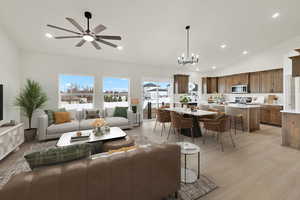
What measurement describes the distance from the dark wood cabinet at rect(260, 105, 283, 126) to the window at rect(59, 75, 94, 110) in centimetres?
721

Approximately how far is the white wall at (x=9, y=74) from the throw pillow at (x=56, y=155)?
3.48 metres

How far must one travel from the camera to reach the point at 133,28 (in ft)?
12.5

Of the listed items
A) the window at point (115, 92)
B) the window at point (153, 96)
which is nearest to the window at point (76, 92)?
the window at point (115, 92)

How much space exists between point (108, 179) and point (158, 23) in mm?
3743

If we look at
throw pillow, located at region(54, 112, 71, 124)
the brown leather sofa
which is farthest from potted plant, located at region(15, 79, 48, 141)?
the brown leather sofa

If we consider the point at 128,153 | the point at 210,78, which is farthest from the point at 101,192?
the point at 210,78

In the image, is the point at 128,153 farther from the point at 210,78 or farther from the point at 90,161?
the point at 210,78

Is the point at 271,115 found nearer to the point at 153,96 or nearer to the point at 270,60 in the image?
the point at 270,60

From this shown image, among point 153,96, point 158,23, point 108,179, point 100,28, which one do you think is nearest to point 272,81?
point 153,96

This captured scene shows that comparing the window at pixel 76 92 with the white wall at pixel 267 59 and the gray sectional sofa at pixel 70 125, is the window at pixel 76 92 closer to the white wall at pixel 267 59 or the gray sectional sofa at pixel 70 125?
the gray sectional sofa at pixel 70 125

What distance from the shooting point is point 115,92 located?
6059 mm

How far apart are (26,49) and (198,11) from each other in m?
5.30

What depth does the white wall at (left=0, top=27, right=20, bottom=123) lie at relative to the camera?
336cm

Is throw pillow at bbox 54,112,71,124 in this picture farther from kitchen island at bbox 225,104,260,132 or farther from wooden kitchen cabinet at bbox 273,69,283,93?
wooden kitchen cabinet at bbox 273,69,283,93
